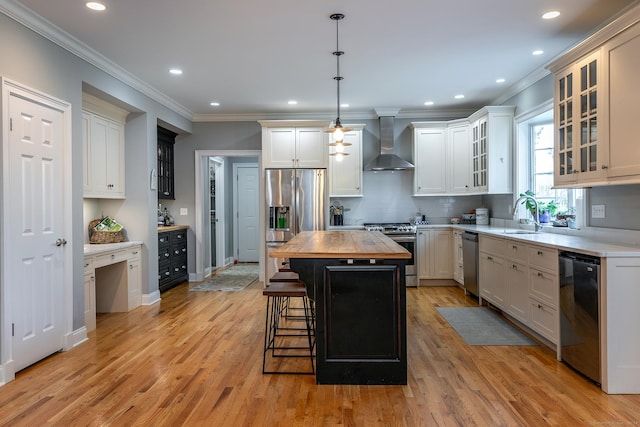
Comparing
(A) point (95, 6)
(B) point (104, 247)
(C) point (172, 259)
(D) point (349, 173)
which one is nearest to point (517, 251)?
(D) point (349, 173)

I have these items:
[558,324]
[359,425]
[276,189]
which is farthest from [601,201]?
[276,189]

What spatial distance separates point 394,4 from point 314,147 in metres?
3.18

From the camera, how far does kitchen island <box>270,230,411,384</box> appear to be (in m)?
2.78

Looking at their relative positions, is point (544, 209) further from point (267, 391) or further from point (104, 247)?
point (104, 247)

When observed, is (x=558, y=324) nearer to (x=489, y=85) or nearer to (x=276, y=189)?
(x=489, y=85)

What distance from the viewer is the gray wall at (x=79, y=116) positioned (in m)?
3.08

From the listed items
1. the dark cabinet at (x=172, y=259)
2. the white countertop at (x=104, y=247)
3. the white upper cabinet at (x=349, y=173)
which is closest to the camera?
the white countertop at (x=104, y=247)

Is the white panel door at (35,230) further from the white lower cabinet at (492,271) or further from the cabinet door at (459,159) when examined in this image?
the cabinet door at (459,159)

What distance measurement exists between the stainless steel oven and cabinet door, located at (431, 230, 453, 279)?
0.29m

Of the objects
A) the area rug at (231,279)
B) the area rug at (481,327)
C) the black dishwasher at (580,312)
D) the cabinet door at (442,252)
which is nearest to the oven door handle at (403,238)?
the cabinet door at (442,252)

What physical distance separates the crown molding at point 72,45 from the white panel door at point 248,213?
11.8ft

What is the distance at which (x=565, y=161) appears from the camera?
352 centimetres

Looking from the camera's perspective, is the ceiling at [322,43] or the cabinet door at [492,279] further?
Result: the cabinet door at [492,279]

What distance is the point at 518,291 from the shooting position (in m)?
3.85
